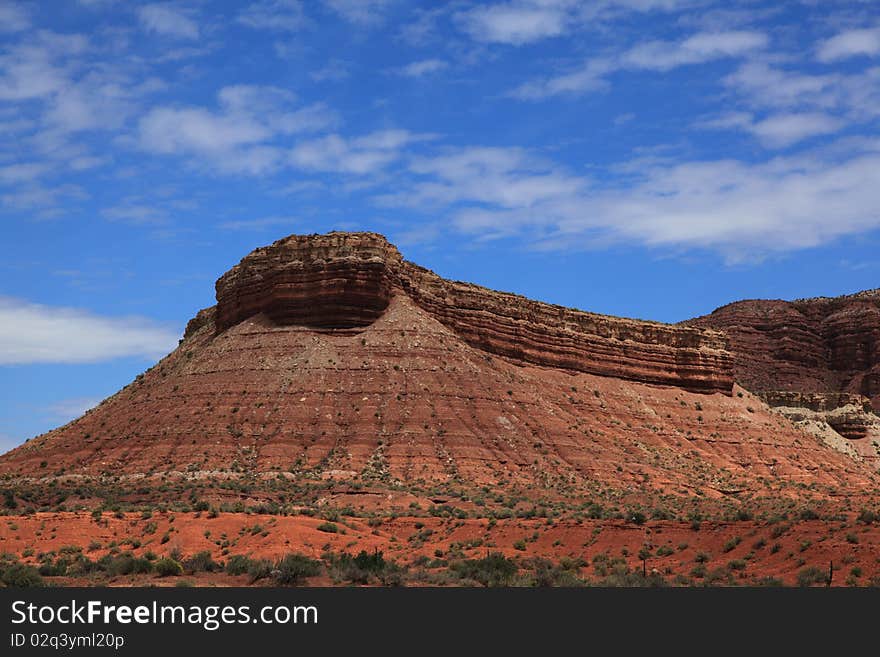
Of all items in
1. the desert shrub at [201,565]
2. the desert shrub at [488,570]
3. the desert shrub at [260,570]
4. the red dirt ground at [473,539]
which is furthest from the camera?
the desert shrub at [201,565]

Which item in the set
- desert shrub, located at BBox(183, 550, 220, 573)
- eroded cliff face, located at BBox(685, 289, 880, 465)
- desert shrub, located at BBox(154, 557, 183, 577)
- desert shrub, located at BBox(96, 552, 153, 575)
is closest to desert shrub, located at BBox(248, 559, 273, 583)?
desert shrub, located at BBox(183, 550, 220, 573)

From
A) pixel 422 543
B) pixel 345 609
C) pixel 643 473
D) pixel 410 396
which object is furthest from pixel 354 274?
pixel 345 609

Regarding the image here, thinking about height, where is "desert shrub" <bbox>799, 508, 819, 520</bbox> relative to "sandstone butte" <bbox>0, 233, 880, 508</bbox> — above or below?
below

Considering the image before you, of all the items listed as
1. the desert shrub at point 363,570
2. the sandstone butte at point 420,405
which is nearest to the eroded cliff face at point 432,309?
the sandstone butte at point 420,405

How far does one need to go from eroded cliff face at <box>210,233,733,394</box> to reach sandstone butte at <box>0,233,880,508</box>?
0.15 meters

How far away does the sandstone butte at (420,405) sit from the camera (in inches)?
2367

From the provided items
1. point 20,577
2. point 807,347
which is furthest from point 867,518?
point 807,347

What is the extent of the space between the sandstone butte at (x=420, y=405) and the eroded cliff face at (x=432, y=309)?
15cm

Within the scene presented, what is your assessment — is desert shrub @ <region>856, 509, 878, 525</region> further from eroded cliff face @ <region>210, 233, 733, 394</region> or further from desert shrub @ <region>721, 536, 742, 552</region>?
eroded cliff face @ <region>210, 233, 733, 394</region>

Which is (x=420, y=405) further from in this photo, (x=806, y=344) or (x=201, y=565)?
(x=806, y=344)

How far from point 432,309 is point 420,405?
1286 centimetres

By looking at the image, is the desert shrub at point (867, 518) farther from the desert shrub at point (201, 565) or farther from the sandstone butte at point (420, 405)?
the sandstone butte at point (420, 405)

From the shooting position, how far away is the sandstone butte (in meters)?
60.1

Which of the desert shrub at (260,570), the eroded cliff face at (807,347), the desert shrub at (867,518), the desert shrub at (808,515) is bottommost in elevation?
the desert shrub at (260,570)
